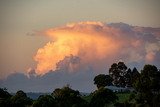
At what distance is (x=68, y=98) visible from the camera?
6422 inches

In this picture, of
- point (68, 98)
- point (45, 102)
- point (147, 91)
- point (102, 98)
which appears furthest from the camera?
point (102, 98)

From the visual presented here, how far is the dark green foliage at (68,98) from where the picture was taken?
160 metres

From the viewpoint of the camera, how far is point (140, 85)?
13862 cm

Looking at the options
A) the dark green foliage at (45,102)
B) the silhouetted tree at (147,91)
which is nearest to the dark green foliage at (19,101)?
the dark green foliage at (45,102)

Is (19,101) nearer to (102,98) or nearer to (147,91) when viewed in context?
(102,98)

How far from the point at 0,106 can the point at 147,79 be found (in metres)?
47.6

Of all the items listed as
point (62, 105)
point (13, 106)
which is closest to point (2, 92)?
point (13, 106)

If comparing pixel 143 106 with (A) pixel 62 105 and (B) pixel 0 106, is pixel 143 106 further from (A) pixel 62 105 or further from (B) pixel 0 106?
(B) pixel 0 106

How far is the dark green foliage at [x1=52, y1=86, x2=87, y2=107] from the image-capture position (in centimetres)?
16050

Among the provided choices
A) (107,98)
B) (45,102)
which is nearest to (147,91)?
(107,98)

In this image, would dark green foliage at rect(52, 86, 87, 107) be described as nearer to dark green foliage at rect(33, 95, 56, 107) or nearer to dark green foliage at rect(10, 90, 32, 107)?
dark green foliage at rect(33, 95, 56, 107)

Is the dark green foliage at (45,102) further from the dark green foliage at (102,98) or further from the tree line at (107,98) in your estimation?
the dark green foliage at (102,98)

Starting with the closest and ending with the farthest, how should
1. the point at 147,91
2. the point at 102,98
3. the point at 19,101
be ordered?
the point at 147,91 < the point at 102,98 < the point at 19,101

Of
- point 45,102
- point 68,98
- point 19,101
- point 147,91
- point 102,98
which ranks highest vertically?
point 19,101
